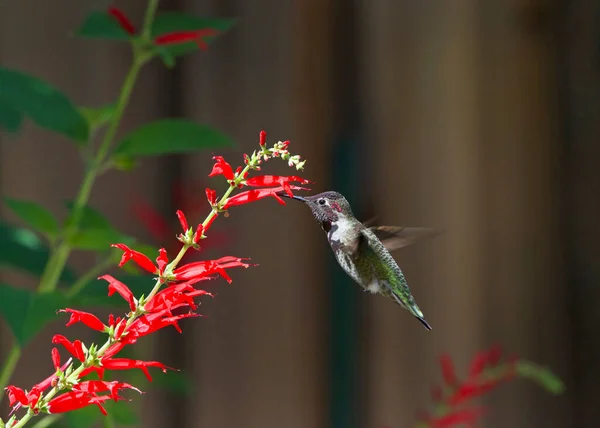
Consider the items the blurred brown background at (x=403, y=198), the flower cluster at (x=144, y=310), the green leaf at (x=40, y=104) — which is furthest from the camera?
the blurred brown background at (x=403, y=198)

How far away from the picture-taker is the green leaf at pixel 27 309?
2.02 feet

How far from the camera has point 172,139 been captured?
766 mm

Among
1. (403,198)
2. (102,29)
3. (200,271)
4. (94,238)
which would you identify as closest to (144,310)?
(200,271)

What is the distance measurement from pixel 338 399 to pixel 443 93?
52 centimetres

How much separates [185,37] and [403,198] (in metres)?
0.65

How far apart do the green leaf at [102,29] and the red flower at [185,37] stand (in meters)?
0.03

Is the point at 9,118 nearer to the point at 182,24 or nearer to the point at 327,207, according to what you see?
the point at 182,24

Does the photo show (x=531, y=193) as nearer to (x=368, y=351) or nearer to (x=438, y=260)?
(x=438, y=260)

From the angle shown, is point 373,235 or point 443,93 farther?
point 443,93

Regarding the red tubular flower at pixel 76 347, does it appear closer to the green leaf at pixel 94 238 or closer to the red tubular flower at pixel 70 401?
the red tubular flower at pixel 70 401

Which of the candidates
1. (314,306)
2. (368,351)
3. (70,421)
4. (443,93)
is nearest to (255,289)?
(314,306)

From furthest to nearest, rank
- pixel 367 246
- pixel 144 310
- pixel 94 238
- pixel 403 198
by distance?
pixel 403 198, pixel 94 238, pixel 367 246, pixel 144 310

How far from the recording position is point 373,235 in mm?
562

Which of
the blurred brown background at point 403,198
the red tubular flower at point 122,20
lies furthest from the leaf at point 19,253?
the blurred brown background at point 403,198
